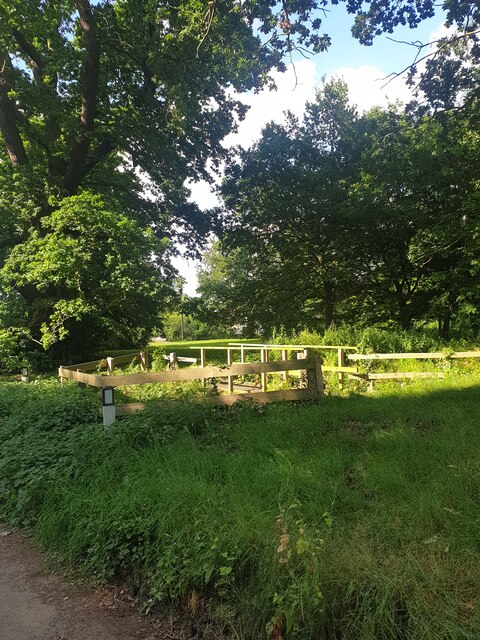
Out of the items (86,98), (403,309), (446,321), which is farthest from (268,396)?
(403,309)

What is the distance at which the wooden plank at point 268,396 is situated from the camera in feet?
24.2

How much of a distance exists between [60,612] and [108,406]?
3.34 meters

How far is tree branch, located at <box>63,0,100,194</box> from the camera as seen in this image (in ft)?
47.3

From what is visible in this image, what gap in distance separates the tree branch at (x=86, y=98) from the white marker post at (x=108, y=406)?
1275 centimetres

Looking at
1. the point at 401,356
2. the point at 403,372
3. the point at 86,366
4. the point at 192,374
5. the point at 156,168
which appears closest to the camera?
the point at 192,374

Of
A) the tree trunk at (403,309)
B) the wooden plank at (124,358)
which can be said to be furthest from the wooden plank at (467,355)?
the tree trunk at (403,309)

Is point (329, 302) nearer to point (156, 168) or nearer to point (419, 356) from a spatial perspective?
point (156, 168)

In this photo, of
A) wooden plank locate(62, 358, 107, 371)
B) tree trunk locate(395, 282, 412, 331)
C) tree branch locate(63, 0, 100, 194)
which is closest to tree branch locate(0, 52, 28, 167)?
tree branch locate(63, 0, 100, 194)

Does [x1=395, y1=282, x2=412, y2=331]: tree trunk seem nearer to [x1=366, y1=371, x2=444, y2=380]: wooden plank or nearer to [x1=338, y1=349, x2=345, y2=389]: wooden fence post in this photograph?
[x1=338, y1=349, x2=345, y2=389]: wooden fence post

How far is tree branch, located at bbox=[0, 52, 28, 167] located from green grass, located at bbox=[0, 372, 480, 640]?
1391 centimetres

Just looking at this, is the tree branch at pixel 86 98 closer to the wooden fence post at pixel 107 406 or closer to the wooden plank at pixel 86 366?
the wooden plank at pixel 86 366

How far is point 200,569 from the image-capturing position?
9.68 ft

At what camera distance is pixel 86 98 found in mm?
16188

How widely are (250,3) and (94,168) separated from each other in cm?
1360
